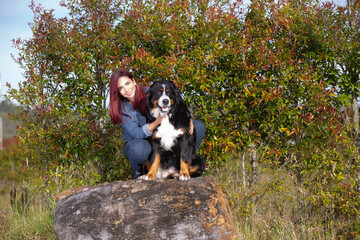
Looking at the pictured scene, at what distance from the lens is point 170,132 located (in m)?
3.29

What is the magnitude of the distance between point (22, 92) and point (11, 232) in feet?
5.83

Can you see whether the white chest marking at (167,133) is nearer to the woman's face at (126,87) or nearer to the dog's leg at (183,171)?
the dog's leg at (183,171)

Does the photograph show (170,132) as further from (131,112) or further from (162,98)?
(131,112)

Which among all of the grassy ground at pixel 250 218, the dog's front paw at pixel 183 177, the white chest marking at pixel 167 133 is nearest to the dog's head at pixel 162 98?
the white chest marking at pixel 167 133

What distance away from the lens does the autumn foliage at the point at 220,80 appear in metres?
4.10

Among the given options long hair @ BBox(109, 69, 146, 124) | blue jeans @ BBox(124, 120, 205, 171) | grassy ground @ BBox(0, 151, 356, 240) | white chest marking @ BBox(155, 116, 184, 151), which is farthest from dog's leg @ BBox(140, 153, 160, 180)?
grassy ground @ BBox(0, 151, 356, 240)

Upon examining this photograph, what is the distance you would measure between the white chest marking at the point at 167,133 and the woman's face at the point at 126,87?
576mm

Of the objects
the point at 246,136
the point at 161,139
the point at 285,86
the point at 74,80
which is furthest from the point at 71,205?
the point at 285,86

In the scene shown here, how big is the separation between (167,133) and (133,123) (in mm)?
481

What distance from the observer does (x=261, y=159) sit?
4453 millimetres

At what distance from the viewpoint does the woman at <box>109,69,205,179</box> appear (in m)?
3.56

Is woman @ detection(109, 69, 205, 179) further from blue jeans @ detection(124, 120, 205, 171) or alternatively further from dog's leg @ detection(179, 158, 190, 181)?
dog's leg @ detection(179, 158, 190, 181)

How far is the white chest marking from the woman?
221mm

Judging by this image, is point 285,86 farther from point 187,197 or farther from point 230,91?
point 187,197
